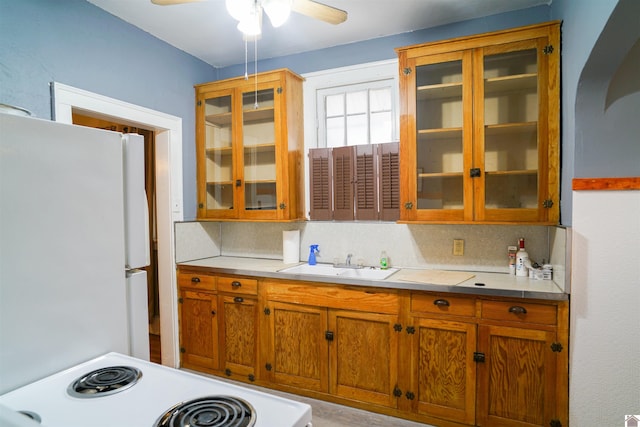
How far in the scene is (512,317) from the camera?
1.93 m

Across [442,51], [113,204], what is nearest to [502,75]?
[442,51]

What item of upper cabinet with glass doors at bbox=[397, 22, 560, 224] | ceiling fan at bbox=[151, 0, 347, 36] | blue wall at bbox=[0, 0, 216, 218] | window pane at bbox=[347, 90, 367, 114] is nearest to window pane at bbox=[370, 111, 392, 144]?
window pane at bbox=[347, 90, 367, 114]

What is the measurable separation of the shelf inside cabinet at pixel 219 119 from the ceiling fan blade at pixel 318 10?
4.80 ft

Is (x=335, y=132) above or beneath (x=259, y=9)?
beneath

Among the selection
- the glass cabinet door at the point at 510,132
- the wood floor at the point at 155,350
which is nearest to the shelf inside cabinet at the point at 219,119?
the glass cabinet door at the point at 510,132

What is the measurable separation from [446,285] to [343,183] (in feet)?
3.72

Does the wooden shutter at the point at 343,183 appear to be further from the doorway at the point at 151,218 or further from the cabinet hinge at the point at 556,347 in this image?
the doorway at the point at 151,218

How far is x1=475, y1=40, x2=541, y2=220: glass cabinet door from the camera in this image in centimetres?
209

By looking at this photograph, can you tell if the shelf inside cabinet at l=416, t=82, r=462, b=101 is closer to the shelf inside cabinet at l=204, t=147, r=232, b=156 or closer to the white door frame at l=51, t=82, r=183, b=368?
the shelf inside cabinet at l=204, t=147, r=232, b=156

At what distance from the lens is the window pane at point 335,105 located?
2908mm

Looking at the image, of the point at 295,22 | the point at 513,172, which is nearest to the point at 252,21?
the point at 295,22

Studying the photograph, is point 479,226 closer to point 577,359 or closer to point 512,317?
point 512,317

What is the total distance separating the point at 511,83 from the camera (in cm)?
214

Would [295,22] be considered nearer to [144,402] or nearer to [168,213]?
[168,213]
